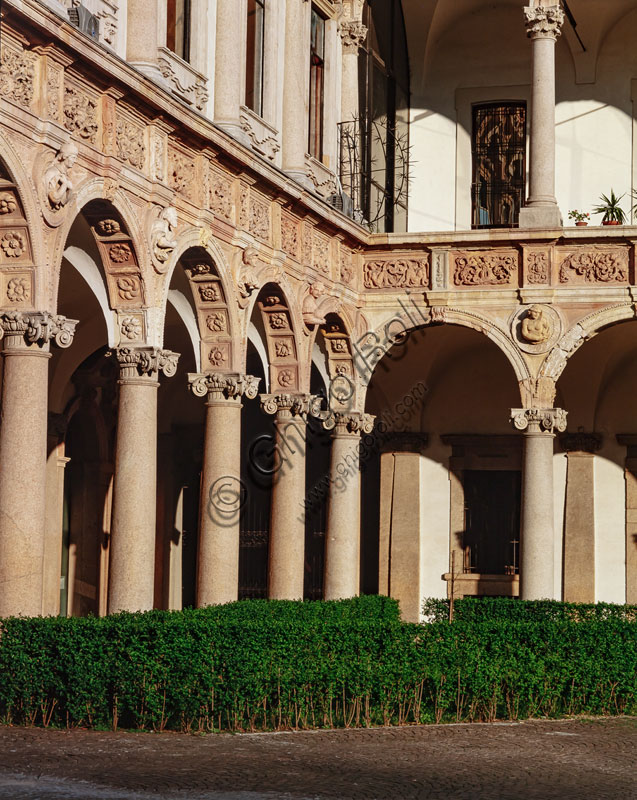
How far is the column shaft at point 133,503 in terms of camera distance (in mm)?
13570

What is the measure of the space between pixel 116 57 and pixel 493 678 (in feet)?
20.9

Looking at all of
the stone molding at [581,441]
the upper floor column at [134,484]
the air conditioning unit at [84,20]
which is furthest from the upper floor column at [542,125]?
the air conditioning unit at [84,20]

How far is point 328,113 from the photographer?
19.4 m

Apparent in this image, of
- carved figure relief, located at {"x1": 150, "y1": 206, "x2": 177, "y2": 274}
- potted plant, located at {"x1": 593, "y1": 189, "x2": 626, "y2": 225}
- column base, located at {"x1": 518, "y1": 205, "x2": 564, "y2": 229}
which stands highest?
potted plant, located at {"x1": 593, "y1": 189, "x2": 626, "y2": 225}

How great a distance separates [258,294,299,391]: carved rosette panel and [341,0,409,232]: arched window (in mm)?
2972

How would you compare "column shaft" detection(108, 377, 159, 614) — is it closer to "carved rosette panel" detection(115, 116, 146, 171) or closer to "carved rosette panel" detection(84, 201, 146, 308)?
"carved rosette panel" detection(84, 201, 146, 308)

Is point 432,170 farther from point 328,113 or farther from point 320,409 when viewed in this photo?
point 320,409

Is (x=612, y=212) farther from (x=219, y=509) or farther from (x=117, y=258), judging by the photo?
(x=117, y=258)

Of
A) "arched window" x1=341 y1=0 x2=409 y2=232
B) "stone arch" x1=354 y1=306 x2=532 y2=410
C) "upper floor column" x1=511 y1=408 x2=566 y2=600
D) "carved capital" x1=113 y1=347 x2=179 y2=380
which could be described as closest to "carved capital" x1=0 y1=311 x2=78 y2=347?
"carved capital" x1=113 y1=347 x2=179 y2=380

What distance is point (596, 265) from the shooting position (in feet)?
62.6

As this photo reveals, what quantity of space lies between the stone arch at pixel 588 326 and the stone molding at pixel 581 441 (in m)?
3.67

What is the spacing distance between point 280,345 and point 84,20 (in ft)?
20.9

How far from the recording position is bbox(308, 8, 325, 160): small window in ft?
62.6

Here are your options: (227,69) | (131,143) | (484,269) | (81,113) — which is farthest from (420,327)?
(81,113)
